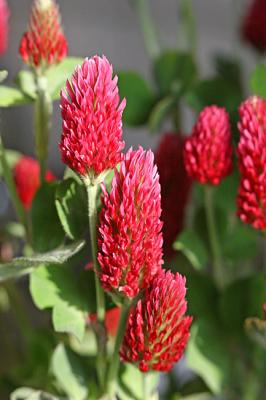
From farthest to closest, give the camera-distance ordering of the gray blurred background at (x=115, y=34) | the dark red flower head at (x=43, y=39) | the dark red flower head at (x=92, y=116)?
1. the gray blurred background at (x=115, y=34)
2. the dark red flower head at (x=43, y=39)
3. the dark red flower head at (x=92, y=116)

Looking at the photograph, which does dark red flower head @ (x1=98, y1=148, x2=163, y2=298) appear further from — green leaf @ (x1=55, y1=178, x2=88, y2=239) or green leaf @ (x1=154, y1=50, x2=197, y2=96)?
green leaf @ (x1=154, y1=50, x2=197, y2=96)

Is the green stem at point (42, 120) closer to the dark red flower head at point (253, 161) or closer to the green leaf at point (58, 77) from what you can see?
the green leaf at point (58, 77)

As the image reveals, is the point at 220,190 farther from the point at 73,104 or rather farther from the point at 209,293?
the point at 73,104

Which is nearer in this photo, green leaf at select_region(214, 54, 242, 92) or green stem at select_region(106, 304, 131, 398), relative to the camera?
green stem at select_region(106, 304, 131, 398)

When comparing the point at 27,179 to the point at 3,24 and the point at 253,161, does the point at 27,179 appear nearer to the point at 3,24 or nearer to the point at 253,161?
the point at 3,24

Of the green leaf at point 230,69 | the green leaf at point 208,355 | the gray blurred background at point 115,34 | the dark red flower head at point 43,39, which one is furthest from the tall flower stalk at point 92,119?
the gray blurred background at point 115,34

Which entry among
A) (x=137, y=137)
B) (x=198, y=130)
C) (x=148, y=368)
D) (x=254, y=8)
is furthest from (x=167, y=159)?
(x=137, y=137)

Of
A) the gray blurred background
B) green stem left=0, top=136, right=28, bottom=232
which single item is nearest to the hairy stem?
green stem left=0, top=136, right=28, bottom=232

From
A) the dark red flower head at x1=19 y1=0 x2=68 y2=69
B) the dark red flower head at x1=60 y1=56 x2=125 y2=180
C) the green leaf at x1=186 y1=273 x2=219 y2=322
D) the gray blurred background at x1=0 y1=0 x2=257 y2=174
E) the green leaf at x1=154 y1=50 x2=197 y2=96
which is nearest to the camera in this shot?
the dark red flower head at x1=60 y1=56 x2=125 y2=180
